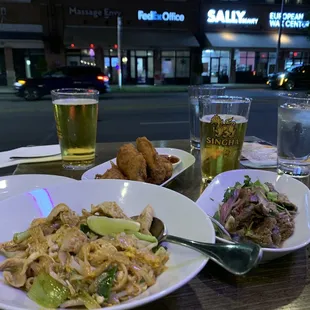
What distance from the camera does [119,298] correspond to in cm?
69

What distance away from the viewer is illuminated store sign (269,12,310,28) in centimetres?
2114

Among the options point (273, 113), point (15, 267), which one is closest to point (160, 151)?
point (15, 267)

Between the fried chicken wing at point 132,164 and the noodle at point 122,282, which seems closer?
the noodle at point 122,282

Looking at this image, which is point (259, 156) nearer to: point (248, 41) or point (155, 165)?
point (155, 165)

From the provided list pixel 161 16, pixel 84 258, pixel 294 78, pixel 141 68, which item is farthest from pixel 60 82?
pixel 84 258

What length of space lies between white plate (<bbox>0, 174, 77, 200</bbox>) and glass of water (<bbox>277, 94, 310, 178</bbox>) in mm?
999

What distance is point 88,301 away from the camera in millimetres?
666

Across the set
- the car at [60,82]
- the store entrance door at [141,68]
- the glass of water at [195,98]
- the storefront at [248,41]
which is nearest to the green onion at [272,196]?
the glass of water at [195,98]

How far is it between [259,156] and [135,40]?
18.9 m

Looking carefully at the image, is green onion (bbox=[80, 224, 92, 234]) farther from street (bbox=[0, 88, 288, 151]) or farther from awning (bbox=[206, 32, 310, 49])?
awning (bbox=[206, 32, 310, 49])

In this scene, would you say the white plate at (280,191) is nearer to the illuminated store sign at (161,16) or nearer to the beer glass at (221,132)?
the beer glass at (221,132)

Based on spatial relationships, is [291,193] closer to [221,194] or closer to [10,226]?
[221,194]

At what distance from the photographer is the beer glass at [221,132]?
1.42 meters

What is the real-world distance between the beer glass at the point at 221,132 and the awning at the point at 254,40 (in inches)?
777
